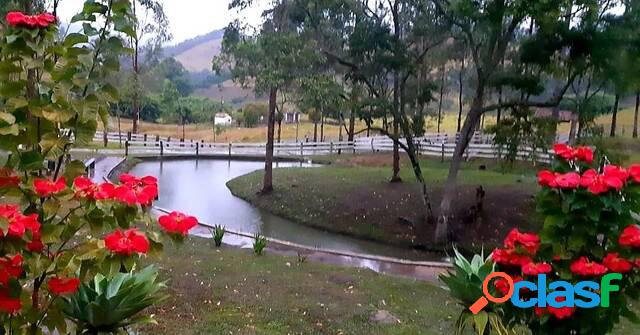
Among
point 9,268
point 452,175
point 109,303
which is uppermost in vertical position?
point 9,268

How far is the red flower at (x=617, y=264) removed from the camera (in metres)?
2.24

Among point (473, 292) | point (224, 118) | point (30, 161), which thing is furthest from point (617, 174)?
point (224, 118)

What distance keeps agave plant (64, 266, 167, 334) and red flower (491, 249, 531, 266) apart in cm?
157

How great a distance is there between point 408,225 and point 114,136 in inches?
775

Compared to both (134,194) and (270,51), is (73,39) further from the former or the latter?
(270,51)

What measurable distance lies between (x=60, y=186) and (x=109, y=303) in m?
0.52

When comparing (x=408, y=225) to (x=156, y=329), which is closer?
(x=156, y=329)

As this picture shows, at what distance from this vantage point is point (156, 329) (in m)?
4.38

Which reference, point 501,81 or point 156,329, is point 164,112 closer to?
point 501,81

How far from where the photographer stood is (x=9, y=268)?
5.90 feet

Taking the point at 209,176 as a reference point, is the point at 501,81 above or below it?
above

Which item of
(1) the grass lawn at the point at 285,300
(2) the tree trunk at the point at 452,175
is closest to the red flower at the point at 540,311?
(1) the grass lawn at the point at 285,300

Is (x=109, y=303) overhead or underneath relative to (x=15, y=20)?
underneath

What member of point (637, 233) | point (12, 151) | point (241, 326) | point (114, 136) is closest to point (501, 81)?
point (241, 326)
